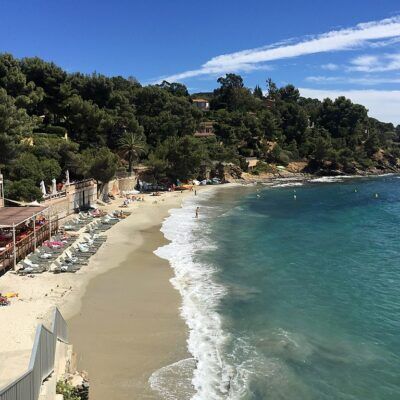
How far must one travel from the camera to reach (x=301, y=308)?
22.3 meters

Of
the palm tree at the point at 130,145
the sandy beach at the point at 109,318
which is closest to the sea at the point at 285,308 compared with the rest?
the sandy beach at the point at 109,318

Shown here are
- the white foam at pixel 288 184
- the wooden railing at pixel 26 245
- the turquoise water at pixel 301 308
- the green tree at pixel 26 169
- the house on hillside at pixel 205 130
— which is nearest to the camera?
the turquoise water at pixel 301 308

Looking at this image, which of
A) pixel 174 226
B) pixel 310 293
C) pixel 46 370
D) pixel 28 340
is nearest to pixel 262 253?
pixel 310 293

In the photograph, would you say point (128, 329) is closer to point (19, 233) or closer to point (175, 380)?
point (175, 380)

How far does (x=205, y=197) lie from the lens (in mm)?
65438

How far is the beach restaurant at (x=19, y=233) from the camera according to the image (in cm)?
2572

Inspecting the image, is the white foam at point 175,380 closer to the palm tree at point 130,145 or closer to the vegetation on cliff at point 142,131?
the vegetation on cliff at point 142,131

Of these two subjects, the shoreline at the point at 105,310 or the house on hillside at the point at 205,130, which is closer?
the shoreline at the point at 105,310

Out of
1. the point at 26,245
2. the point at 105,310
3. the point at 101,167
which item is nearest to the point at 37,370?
the point at 105,310

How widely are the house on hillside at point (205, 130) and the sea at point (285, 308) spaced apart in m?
57.2

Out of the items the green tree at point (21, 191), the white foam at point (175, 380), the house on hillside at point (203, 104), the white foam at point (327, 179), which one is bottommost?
the white foam at point (175, 380)

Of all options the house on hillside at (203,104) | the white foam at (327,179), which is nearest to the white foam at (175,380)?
the white foam at (327,179)

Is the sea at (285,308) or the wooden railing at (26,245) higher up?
the wooden railing at (26,245)

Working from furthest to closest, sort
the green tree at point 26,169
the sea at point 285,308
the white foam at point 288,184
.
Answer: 1. the white foam at point 288,184
2. the green tree at point 26,169
3. the sea at point 285,308
